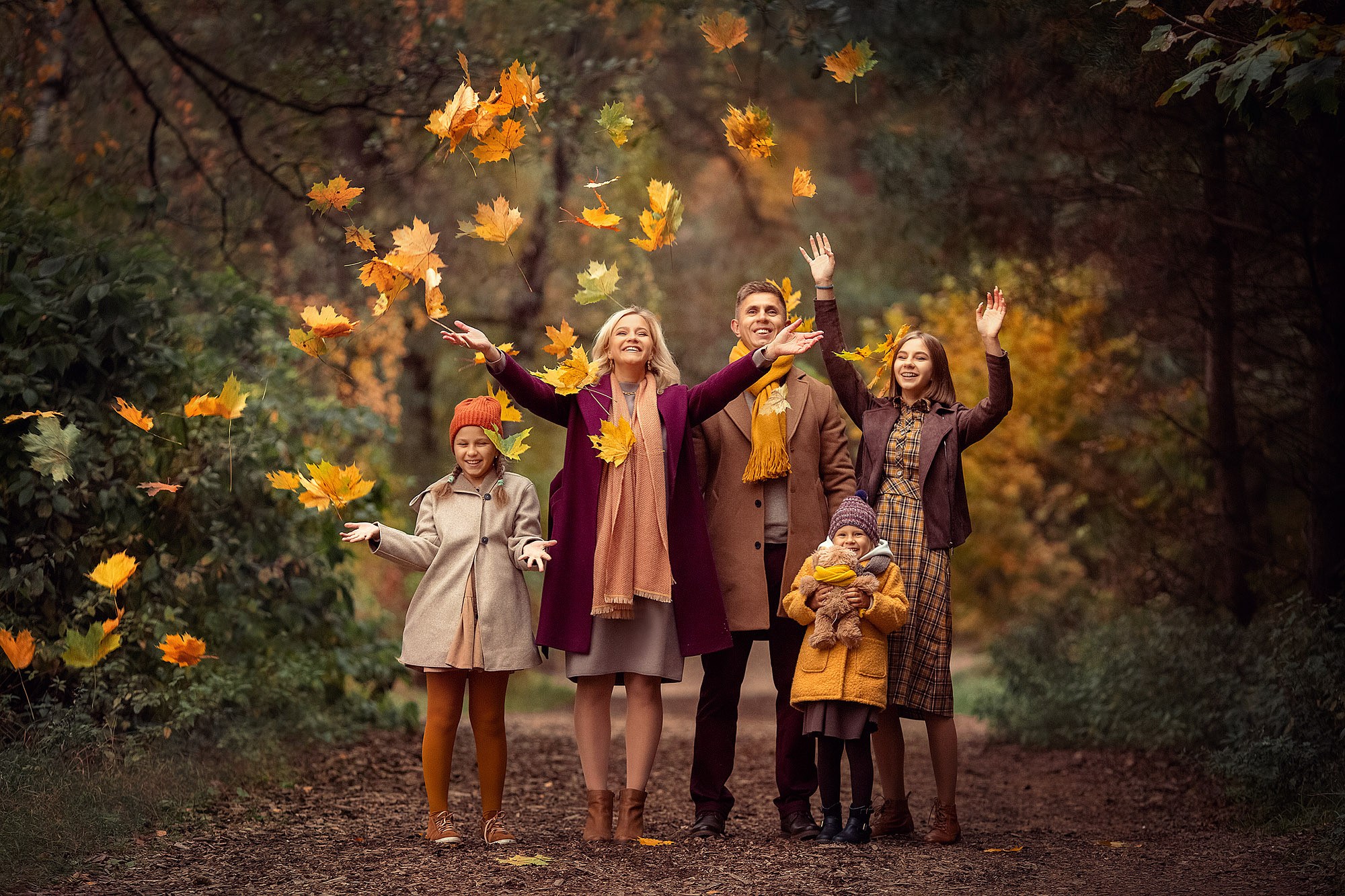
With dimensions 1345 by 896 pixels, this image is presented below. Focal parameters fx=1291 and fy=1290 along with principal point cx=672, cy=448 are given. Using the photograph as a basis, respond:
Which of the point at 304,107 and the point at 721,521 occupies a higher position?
the point at 304,107

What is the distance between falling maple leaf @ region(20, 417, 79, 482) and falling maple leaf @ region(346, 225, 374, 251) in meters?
1.42

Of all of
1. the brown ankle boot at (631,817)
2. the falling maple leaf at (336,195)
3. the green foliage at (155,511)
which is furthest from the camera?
the green foliage at (155,511)

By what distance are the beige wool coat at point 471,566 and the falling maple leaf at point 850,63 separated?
6.67ft

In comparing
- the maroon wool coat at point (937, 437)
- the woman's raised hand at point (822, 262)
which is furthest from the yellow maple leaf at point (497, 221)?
the maroon wool coat at point (937, 437)

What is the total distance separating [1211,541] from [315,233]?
225 inches

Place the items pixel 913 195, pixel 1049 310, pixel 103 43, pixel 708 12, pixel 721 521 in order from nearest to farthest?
pixel 721 521 → pixel 708 12 → pixel 103 43 → pixel 913 195 → pixel 1049 310

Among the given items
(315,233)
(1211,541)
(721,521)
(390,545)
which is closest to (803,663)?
(721,521)

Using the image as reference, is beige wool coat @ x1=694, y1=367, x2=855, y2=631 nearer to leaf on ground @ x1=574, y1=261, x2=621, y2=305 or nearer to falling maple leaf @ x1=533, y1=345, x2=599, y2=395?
falling maple leaf @ x1=533, y1=345, x2=599, y2=395

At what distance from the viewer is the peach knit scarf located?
14.8ft

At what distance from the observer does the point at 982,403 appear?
4.95m

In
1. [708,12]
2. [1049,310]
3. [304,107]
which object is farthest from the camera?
[1049,310]

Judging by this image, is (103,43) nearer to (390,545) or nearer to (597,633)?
(390,545)

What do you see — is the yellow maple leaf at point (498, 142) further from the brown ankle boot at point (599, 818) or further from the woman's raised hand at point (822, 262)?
the brown ankle boot at point (599, 818)

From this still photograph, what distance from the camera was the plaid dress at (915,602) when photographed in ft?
15.8
